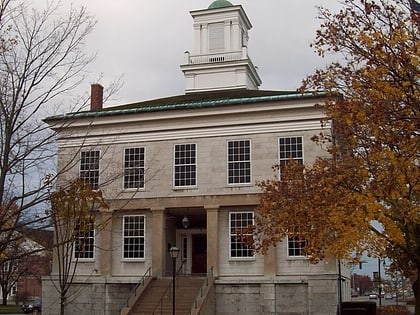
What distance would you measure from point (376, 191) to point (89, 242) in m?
21.6

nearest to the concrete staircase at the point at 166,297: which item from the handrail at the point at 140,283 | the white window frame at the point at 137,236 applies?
the handrail at the point at 140,283

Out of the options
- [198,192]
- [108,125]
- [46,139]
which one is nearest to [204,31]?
[108,125]

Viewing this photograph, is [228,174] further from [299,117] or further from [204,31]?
[204,31]

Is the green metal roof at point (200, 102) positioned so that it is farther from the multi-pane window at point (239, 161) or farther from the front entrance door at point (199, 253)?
the front entrance door at point (199, 253)

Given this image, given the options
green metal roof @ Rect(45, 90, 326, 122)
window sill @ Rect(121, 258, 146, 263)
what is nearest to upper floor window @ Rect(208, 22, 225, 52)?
green metal roof @ Rect(45, 90, 326, 122)

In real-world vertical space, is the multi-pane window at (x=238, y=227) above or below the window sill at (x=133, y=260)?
above

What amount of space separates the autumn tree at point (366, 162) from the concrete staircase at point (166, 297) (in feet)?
30.2

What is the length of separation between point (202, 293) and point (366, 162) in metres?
14.5

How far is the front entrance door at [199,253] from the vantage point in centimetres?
3572

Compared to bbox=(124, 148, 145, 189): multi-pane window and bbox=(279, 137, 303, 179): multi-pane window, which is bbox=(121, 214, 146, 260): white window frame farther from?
bbox=(279, 137, 303, 179): multi-pane window

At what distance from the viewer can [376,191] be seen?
1648cm

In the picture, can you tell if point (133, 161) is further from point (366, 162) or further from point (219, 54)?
point (366, 162)

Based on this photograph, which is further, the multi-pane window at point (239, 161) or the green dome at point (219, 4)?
the green dome at point (219, 4)

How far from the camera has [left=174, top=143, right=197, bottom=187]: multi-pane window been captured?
110ft
